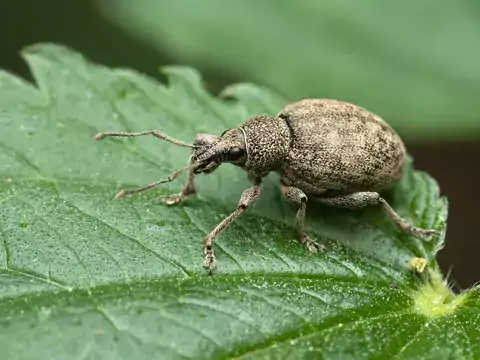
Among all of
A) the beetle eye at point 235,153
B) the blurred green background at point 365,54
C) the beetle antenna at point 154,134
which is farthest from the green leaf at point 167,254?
the blurred green background at point 365,54

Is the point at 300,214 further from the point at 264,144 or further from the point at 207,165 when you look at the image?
the point at 207,165

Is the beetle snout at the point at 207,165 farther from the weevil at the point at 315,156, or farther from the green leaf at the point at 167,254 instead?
the green leaf at the point at 167,254

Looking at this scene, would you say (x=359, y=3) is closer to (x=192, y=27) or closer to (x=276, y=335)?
(x=192, y=27)

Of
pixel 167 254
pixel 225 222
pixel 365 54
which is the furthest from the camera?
pixel 365 54

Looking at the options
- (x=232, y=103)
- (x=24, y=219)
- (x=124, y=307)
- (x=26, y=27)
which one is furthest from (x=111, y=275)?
(x=26, y=27)

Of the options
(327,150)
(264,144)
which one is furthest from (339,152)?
(264,144)

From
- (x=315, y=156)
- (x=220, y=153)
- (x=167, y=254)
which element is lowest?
(x=167, y=254)

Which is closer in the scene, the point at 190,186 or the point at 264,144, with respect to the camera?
the point at 190,186
